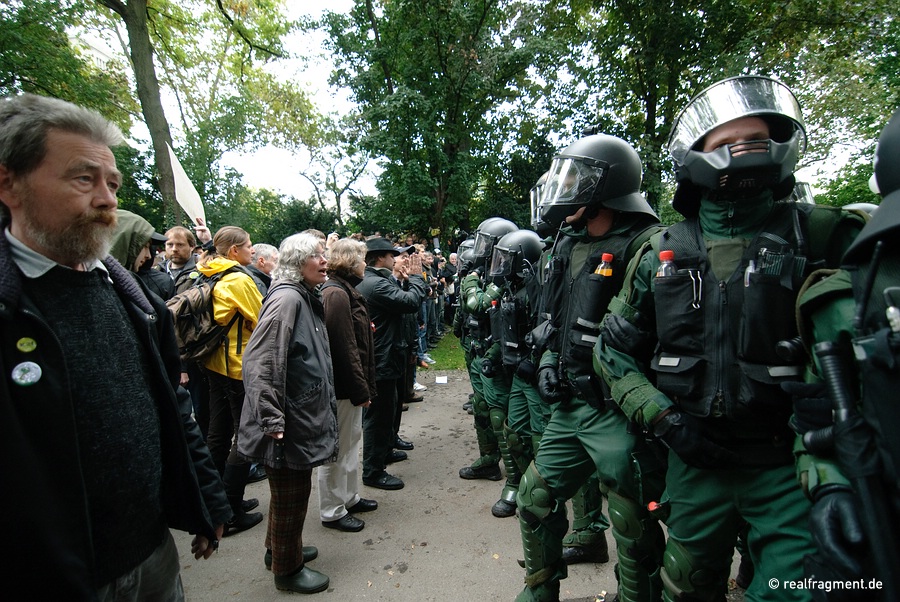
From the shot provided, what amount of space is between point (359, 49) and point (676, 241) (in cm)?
1511

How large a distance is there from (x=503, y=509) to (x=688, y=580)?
220 centimetres

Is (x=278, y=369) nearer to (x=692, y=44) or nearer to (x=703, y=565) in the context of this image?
(x=703, y=565)

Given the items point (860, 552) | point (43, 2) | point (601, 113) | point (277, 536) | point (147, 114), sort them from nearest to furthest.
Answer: point (860, 552) → point (277, 536) → point (147, 114) → point (43, 2) → point (601, 113)

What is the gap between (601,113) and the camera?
13.5 metres

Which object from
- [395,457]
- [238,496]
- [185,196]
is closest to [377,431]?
[395,457]

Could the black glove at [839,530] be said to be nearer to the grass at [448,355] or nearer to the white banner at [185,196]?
the white banner at [185,196]

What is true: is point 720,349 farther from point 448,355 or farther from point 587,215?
point 448,355

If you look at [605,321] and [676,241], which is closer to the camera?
[676,241]

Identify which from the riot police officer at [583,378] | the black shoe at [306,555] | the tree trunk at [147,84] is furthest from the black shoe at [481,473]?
the tree trunk at [147,84]

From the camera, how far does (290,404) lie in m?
2.94

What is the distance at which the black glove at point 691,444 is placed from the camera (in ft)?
5.98

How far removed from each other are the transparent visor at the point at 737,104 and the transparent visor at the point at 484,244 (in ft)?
11.0

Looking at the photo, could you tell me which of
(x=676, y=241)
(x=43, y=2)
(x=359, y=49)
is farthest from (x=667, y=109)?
(x=43, y=2)

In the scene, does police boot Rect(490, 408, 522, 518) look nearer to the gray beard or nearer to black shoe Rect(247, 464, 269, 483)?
black shoe Rect(247, 464, 269, 483)
